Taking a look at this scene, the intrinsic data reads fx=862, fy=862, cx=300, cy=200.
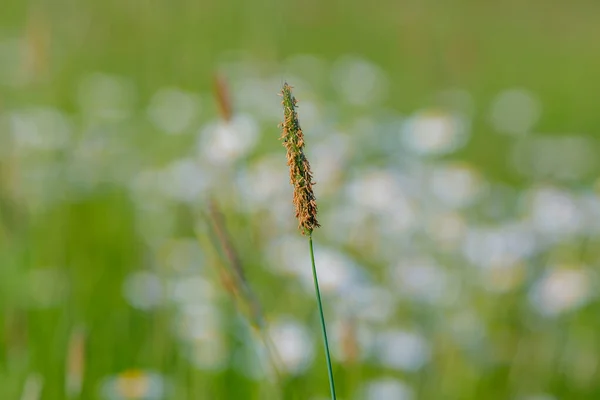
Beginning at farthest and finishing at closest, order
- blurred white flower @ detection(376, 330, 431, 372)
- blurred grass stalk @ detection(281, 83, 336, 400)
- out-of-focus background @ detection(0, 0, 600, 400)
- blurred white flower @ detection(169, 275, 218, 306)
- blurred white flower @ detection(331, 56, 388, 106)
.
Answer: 1. blurred white flower @ detection(331, 56, 388, 106)
2. blurred white flower @ detection(169, 275, 218, 306)
3. blurred white flower @ detection(376, 330, 431, 372)
4. out-of-focus background @ detection(0, 0, 600, 400)
5. blurred grass stalk @ detection(281, 83, 336, 400)

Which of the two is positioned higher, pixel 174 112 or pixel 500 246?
pixel 174 112

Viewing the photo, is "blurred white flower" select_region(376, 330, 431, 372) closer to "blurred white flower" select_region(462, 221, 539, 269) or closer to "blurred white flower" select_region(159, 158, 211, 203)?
Result: "blurred white flower" select_region(462, 221, 539, 269)

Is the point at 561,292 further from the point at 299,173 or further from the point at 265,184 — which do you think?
the point at 299,173

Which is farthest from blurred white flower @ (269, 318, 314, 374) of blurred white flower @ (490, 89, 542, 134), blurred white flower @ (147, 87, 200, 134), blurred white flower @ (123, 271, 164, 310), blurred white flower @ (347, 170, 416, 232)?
blurred white flower @ (490, 89, 542, 134)

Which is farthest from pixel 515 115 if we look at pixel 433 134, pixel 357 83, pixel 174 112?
pixel 174 112

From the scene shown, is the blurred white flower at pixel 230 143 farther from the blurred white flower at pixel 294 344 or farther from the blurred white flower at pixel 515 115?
the blurred white flower at pixel 515 115

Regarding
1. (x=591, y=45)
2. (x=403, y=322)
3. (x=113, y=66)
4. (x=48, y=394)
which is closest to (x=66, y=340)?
(x=48, y=394)
